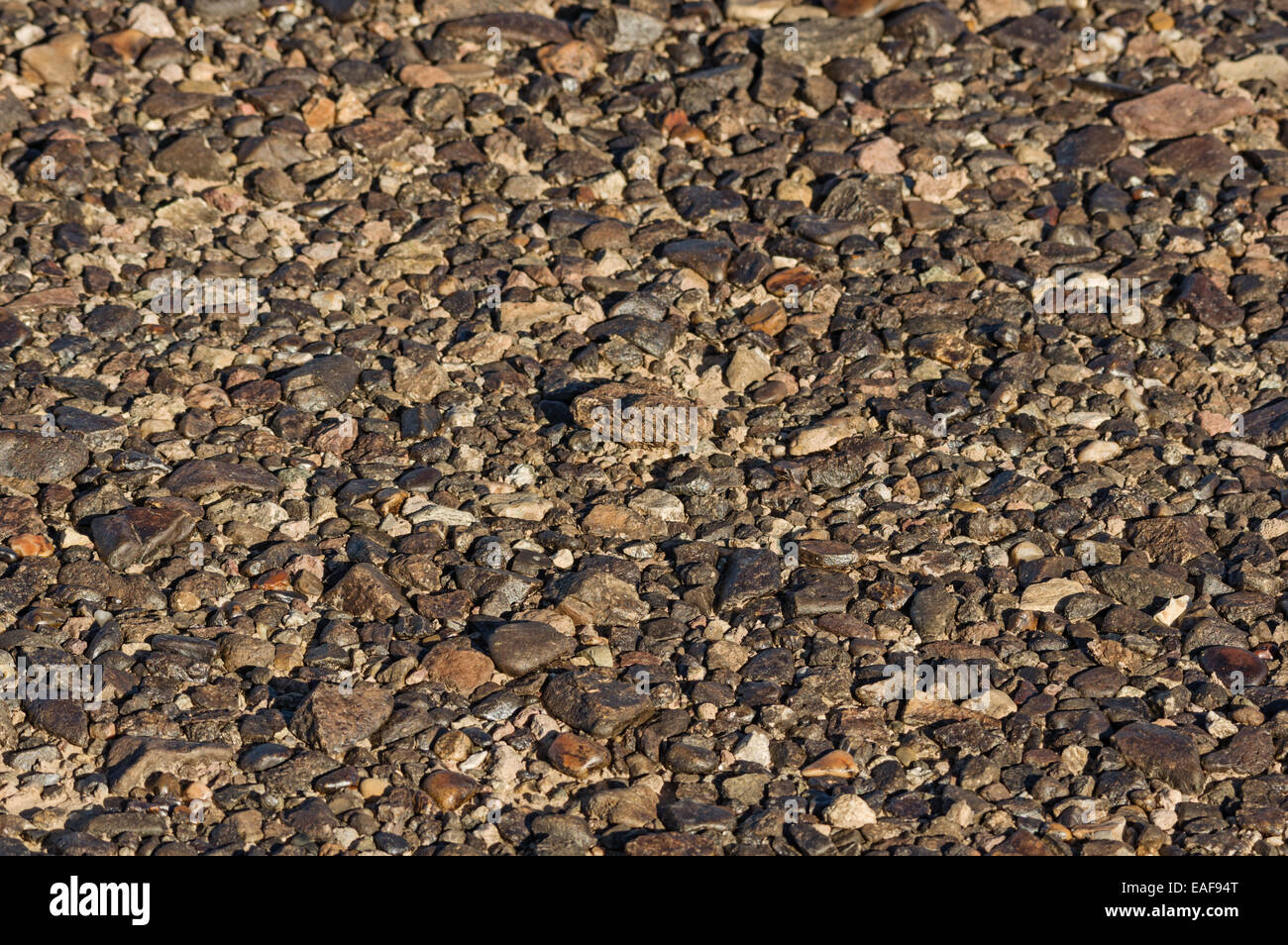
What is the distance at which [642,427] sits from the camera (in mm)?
7695

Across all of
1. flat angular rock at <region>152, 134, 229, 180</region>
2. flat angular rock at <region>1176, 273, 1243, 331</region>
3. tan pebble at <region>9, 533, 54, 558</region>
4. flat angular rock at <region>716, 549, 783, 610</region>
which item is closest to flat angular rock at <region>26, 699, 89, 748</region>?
tan pebble at <region>9, 533, 54, 558</region>

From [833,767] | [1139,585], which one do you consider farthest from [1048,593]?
[833,767]

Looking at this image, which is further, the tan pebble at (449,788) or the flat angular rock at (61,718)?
the flat angular rock at (61,718)

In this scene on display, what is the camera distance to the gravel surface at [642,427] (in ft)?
19.6

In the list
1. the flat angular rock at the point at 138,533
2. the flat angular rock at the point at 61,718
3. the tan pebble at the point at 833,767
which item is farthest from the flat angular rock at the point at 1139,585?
the flat angular rock at the point at 61,718

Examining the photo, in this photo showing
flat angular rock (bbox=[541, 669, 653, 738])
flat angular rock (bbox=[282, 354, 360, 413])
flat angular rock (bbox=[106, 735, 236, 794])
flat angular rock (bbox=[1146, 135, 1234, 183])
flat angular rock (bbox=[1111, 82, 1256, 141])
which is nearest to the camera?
flat angular rock (bbox=[106, 735, 236, 794])

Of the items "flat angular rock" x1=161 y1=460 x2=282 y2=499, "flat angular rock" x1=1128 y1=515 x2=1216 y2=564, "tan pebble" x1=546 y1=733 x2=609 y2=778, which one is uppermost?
"flat angular rock" x1=161 y1=460 x2=282 y2=499

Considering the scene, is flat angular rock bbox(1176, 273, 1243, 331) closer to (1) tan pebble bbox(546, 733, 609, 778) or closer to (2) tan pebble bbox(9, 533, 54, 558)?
(1) tan pebble bbox(546, 733, 609, 778)

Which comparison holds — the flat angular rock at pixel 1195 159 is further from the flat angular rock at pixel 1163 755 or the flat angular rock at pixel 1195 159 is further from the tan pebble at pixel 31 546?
the tan pebble at pixel 31 546

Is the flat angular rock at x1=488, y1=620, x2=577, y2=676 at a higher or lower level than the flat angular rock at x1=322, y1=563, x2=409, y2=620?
lower

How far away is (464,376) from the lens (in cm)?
807

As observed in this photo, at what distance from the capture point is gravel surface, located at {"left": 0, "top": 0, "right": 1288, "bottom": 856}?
5961 mm
